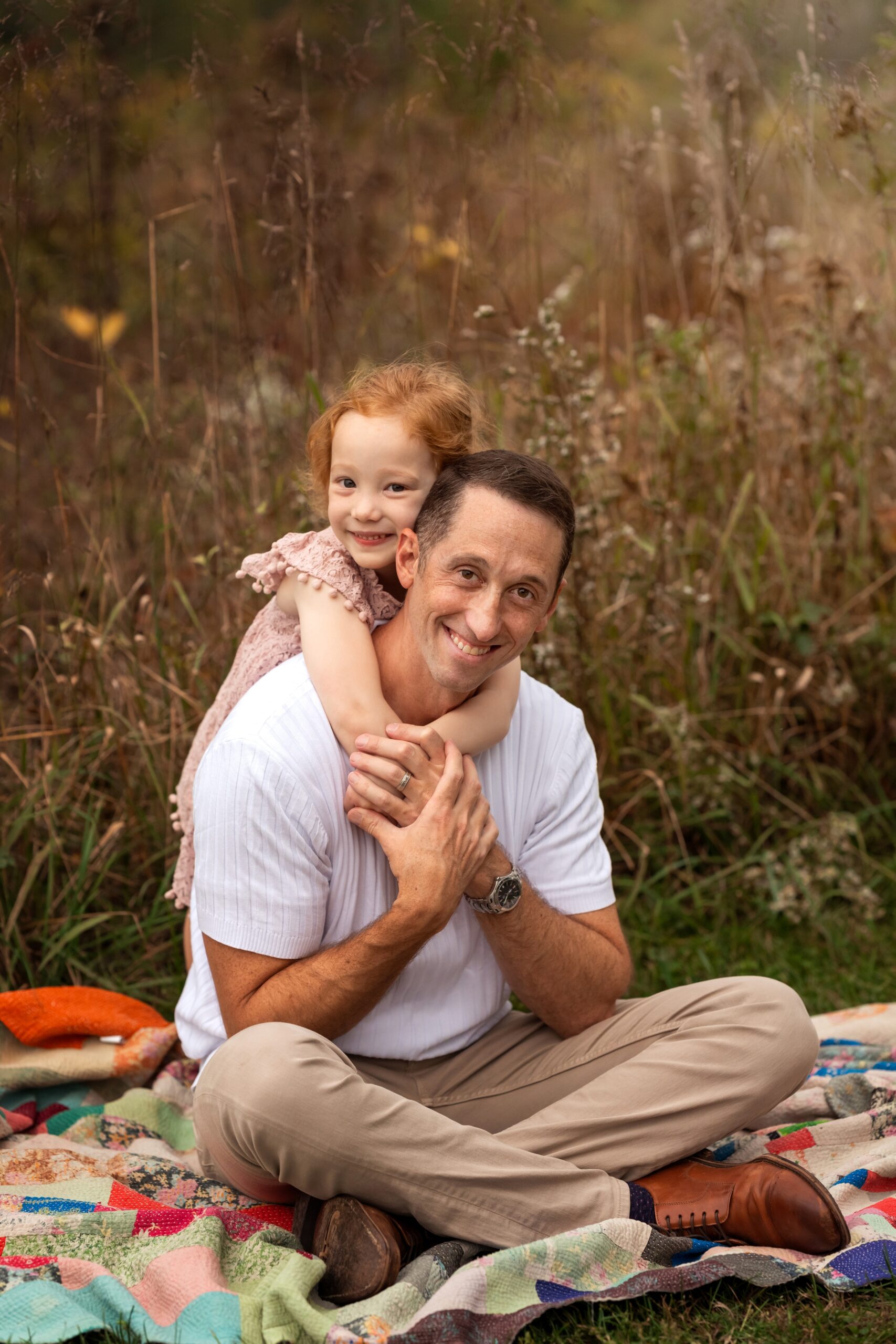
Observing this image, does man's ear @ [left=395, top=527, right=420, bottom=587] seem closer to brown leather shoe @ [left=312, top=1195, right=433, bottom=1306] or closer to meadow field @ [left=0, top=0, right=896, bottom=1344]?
meadow field @ [left=0, top=0, right=896, bottom=1344]

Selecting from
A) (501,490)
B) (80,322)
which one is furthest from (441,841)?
(80,322)

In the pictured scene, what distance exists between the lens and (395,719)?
7.79 ft

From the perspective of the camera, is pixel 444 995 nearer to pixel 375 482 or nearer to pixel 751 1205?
pixel 751 1205

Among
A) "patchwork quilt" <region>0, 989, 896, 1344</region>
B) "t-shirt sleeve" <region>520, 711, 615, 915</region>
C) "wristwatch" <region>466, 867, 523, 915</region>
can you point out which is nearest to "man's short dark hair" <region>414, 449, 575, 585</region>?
"t-shirt sleeve" <region>520, 711, 615, 915</region>

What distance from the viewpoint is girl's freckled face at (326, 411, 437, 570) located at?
2.44 metres

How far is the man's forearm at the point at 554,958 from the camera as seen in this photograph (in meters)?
2.40

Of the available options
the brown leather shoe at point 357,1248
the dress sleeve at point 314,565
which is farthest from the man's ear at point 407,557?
the brown leather shoe at point 357,1248

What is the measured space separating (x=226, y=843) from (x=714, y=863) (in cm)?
218

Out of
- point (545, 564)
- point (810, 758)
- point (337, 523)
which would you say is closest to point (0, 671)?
point (337, 523)

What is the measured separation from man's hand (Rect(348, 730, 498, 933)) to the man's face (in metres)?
0.18

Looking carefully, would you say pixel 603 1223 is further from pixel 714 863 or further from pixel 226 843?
pixel 714 863

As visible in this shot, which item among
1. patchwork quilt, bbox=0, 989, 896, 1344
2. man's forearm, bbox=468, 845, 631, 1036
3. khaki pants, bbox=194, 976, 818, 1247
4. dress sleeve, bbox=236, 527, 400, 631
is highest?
dress sleeve, bbox=236, 527, 400, 631

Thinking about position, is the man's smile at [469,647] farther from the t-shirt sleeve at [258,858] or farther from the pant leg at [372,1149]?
the pant leg at [372,1149]

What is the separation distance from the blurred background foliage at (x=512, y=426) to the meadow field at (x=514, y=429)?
0.06 feet
